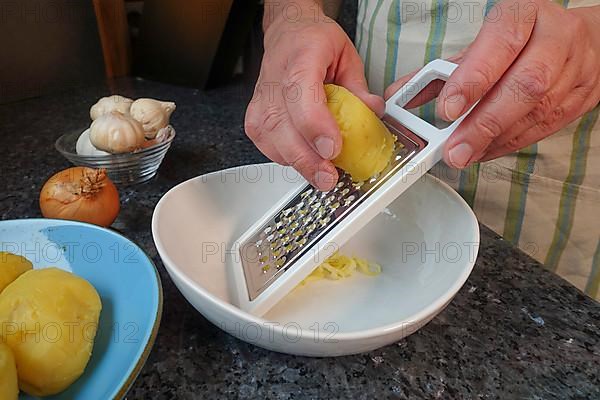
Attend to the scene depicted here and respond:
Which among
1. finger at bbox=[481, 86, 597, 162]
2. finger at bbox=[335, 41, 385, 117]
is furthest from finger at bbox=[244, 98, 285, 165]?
finger at bbox=[481, 86, 597, 162]

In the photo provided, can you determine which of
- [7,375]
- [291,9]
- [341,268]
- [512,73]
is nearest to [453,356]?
[341,268]

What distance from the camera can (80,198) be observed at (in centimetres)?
69

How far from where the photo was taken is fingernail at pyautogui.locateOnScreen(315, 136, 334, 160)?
0.54 meters

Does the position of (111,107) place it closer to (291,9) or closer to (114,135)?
(114,135)

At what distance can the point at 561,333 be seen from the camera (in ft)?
1.82

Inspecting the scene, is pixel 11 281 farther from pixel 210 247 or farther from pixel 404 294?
pixel 404 294

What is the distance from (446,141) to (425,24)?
372 mm

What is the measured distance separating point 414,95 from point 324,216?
0.17 metres

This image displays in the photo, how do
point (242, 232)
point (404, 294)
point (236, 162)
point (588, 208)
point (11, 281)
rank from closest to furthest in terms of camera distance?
point (11, 281)
point (404, 294)
point (242, 232)
point (588, 208)
point (236, 162)

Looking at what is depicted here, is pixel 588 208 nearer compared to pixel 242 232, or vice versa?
pixel 242 232

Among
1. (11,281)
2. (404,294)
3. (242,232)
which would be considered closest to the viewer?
(11,281)

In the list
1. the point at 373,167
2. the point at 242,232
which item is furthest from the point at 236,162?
the point at 373,167

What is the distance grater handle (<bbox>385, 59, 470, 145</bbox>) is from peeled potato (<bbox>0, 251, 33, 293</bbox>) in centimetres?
39

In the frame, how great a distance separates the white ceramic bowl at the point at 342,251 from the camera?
456 millimetres
